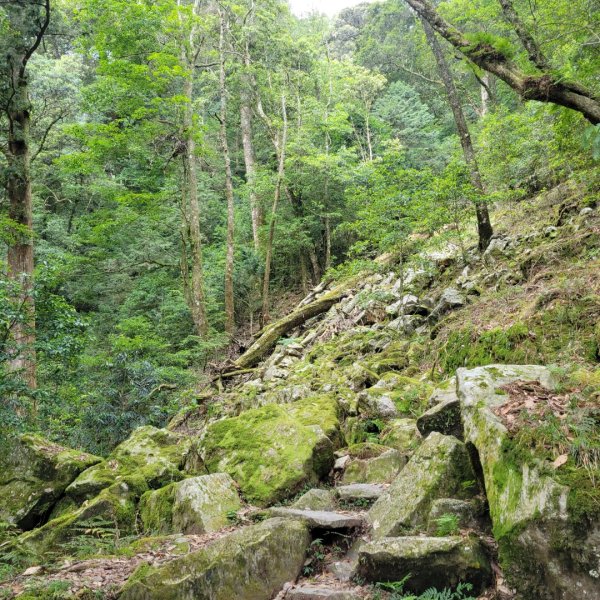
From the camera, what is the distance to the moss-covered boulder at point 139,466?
20.4 feet

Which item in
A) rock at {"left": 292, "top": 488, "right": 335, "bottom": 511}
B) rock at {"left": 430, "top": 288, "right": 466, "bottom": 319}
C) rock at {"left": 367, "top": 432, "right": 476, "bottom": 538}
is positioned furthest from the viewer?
rock at {"left": 430, "top": 288, "right": 466, "bottom": 319}

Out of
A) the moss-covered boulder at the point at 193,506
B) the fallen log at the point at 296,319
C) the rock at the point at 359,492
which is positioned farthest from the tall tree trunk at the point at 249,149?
the rock at the point at 359,492

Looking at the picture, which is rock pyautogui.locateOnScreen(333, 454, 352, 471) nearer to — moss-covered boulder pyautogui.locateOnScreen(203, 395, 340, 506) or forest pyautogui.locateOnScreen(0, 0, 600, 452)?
moss-covered boulder pyautogui.locateOnScreen(203, 395, 340, 506)

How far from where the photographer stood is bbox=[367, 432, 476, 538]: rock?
12.2 feet

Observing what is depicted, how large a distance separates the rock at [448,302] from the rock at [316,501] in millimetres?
5521

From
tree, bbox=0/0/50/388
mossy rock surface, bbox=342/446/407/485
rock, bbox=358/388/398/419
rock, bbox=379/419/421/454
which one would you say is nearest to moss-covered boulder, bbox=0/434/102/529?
mossy rock surface, bbox=342/446/407/485

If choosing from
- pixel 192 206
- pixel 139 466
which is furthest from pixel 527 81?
pixel 192 206

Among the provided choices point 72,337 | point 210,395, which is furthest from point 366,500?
point 210,395

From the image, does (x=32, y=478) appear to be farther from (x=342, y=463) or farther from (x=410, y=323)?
(x=410, y=323)

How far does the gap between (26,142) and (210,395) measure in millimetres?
7971

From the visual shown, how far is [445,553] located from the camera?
9.97 ft

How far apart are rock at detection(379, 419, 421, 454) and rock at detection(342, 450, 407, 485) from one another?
0.74 feet

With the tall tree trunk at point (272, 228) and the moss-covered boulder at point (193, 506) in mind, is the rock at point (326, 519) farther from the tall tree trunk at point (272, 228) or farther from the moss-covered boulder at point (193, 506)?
the tall tree trunk at point (272, 228)

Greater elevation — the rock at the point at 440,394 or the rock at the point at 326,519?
the rock at the point at 440,394
